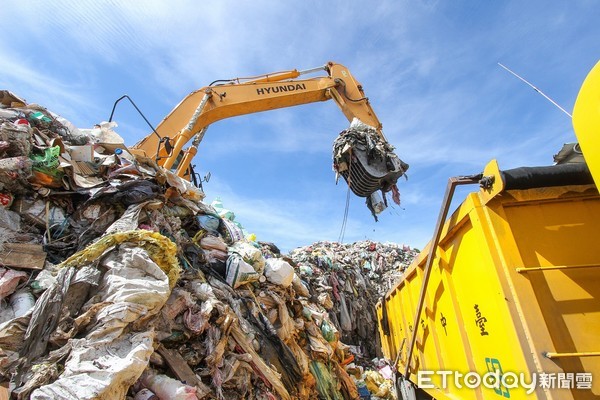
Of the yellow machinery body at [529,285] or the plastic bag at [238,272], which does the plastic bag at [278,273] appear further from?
the yellow machinery body at [529,285]

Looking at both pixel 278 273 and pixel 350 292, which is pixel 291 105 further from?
pixel 350 292

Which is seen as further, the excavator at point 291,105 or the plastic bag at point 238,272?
the excavator at point 291,105

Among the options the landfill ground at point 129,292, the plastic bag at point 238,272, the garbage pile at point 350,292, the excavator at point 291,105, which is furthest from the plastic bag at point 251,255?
the garbage pile at point 350,292

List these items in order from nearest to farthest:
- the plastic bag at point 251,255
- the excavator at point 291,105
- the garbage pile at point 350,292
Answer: the plastic bag at point 251,255, the excavator at point 291,105, the garbage pile at point 350,292

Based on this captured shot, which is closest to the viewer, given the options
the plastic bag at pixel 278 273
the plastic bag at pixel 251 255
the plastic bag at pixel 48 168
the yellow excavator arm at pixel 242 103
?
the plastic bag at pixel 48 168

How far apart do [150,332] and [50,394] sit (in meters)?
0.63

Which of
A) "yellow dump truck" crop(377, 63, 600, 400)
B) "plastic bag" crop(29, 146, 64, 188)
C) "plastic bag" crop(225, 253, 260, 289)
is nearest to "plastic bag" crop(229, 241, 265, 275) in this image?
"plastic bag" crop(225, 253, 260, 289)

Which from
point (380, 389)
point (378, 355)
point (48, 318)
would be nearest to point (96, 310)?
point (48, 318)

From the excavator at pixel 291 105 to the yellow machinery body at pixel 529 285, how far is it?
103 inches

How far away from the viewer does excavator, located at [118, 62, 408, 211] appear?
482cm

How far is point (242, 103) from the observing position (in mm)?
5832

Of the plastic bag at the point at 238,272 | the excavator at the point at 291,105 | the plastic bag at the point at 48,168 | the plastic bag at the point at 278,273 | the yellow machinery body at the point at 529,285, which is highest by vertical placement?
the excavator at the point at 291,105

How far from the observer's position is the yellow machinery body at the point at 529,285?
5.08ft

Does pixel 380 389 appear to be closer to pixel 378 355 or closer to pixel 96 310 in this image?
pixel 378 355
